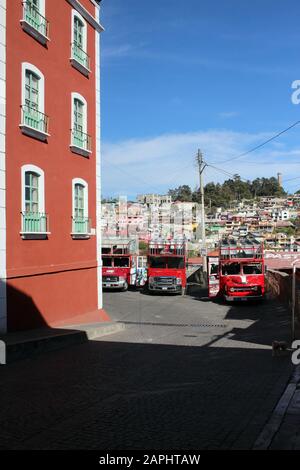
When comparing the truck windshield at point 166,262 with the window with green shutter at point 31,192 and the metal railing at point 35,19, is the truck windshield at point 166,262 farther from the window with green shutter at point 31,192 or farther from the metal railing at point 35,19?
the metal railing at point 35,19

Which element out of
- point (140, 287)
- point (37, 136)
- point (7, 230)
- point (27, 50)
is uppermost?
point (27, 50)

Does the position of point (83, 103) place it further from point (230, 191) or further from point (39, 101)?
point (230, 191)

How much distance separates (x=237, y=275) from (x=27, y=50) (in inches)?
690

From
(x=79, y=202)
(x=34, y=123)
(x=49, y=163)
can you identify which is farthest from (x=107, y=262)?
(x=34, y=123)

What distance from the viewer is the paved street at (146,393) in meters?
6.36

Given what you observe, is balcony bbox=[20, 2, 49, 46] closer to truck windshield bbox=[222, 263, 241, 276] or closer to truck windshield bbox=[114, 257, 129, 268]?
truck windshield bbox=[222, 263, 241, 276]

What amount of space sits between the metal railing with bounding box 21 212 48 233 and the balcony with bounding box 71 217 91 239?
2.18m

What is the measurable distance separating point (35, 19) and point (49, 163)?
4463mm

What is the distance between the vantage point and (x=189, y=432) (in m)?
6.50

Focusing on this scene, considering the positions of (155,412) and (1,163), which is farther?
(1,163)

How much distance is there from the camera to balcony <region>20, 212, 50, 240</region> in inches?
604

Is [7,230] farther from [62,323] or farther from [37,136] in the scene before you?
[62,323]

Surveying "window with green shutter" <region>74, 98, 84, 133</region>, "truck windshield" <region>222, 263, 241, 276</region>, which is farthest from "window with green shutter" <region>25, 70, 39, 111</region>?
"truck windshield" <region>222, 263, 241, 276</region>

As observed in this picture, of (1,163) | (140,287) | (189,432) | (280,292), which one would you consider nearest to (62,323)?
(1,163)
